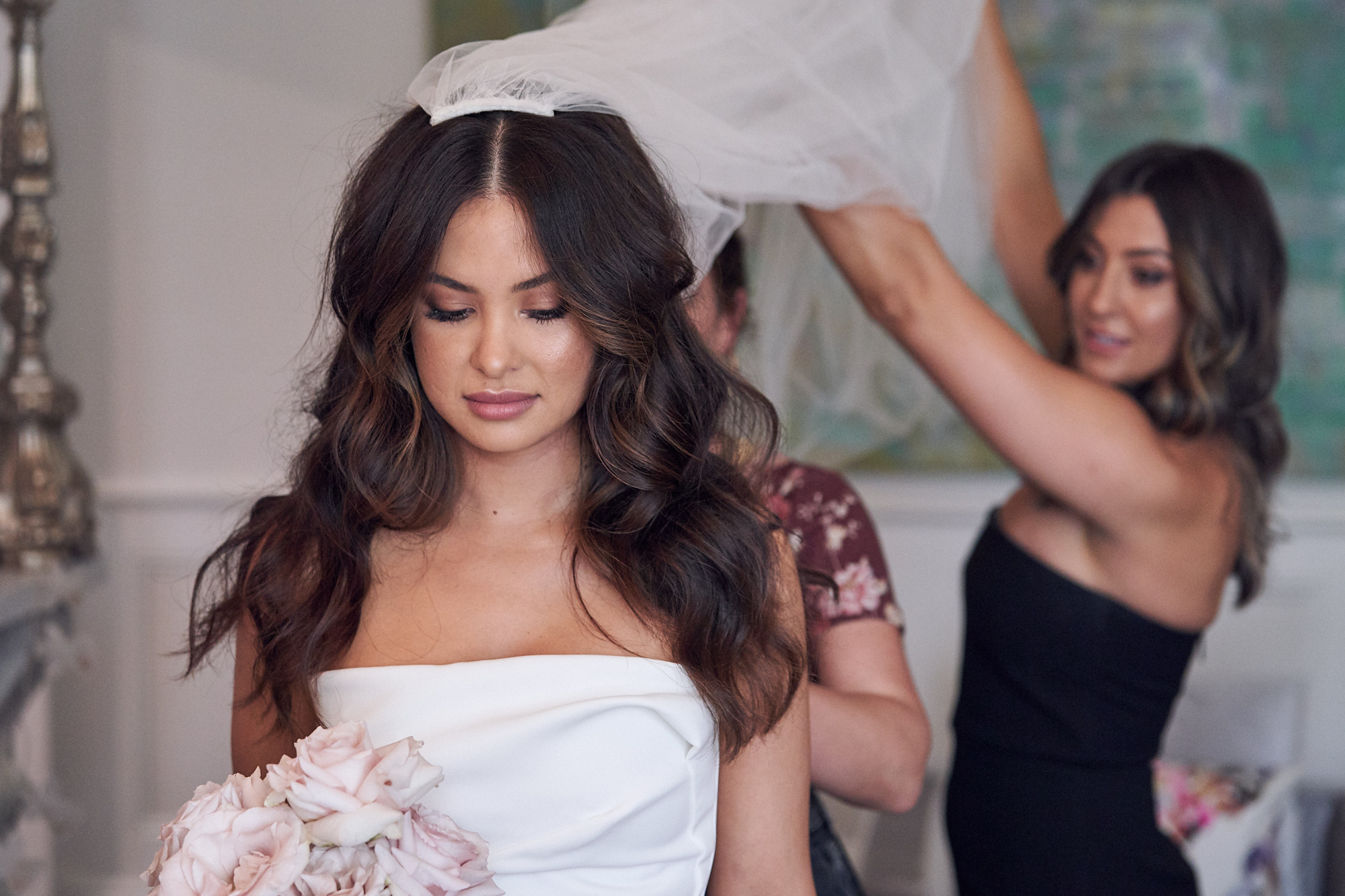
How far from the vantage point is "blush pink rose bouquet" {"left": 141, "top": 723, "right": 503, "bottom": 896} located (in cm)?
87

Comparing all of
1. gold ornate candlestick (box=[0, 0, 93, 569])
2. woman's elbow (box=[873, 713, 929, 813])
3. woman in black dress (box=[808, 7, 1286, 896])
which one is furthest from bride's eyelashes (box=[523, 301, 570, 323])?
gold ornate candlestick (box=[0, 0, 93, 569])

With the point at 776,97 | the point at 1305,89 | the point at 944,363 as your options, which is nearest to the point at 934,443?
the point at 1305,89

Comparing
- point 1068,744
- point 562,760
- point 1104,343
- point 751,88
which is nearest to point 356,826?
point 562,760

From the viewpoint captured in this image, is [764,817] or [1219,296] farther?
[1219,296]

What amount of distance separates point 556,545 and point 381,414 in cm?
24

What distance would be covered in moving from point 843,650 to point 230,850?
33.8 inches

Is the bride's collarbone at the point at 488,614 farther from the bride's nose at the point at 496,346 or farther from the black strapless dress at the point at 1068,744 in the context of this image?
the black strapless dress at the point at 1068,744

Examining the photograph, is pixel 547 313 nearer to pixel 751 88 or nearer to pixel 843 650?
pixel 751 88

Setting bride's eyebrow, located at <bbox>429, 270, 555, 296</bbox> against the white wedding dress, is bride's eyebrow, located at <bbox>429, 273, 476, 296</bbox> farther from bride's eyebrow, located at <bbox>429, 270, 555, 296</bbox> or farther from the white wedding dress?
the white wedding dress

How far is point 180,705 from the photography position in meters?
3.49

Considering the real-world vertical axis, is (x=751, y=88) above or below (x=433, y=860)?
above

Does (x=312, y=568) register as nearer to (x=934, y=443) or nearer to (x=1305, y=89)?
(x=934, y=443)

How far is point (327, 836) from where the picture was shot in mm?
865

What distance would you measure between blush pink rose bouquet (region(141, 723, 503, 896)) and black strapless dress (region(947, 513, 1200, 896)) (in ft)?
4.03
